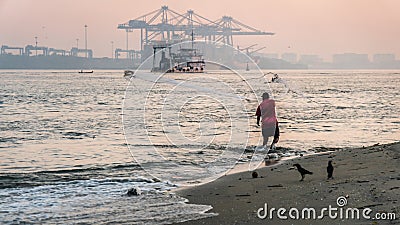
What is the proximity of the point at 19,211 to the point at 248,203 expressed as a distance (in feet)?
8.93

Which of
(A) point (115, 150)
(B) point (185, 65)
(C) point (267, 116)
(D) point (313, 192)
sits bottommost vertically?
(A) point (115, 150)

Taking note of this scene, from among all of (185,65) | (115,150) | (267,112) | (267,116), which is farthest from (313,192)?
(185,65)

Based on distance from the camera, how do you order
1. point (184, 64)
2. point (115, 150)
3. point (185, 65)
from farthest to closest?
point (184, 64), point (185, 65), point (115, 150)

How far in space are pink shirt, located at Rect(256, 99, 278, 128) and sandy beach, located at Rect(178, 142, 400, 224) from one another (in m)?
1.35

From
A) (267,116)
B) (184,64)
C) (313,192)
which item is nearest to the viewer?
(313,192)

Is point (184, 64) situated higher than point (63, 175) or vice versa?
point (184, 64)

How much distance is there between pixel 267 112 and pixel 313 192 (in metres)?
4.40

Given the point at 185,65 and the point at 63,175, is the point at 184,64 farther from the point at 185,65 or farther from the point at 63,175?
the point at 63,175

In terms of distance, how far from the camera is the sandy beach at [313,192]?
6578 mm

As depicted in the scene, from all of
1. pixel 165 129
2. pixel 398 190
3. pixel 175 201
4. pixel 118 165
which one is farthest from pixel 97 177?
pixel 165 129

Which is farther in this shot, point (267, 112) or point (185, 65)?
point (185, 65)

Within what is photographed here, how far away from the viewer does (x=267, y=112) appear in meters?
12.1

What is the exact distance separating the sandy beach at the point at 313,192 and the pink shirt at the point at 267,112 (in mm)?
1352

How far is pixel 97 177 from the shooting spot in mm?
11117
